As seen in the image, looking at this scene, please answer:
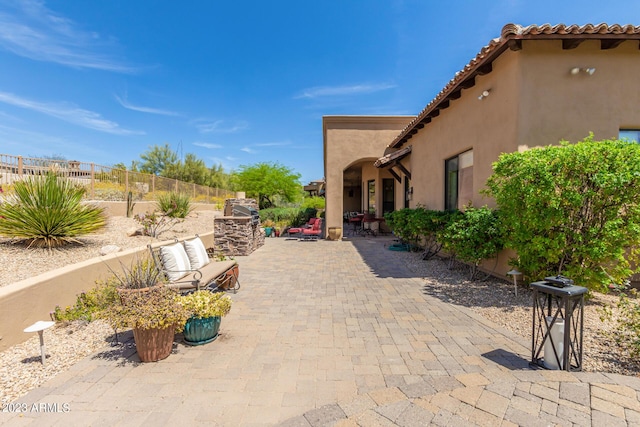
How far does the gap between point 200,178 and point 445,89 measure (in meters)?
36.1

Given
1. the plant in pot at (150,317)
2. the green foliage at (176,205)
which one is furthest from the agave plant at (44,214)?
the green foliage at (176,205)

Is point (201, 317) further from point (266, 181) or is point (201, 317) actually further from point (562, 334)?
point (266, 181)

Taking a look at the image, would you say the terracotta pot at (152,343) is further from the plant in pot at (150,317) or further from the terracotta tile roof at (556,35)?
the terracotta tile roof at (556,35)

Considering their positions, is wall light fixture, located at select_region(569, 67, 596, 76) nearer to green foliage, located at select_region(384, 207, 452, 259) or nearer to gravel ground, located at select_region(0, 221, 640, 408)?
green foliage, located at select_region(384, 207, 452, 259)

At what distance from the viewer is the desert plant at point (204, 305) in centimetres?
Result: 338

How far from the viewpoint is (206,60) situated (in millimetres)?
14555

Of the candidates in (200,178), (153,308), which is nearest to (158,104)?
(200,178)

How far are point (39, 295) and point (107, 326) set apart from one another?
930 mm

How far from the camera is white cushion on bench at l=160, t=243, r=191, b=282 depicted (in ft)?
15.2

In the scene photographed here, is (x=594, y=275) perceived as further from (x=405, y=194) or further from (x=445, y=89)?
(x=405, y=194)

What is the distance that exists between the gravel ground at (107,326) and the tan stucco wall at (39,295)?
0.74 ft

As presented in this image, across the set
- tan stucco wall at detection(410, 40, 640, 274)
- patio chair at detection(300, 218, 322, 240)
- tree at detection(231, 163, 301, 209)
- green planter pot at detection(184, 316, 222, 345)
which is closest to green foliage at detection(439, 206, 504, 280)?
tan stucco wall at detection(410, 40, 640, 274)

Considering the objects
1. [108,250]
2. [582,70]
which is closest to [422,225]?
[582,70]

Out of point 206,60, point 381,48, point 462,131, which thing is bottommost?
point 462,131
